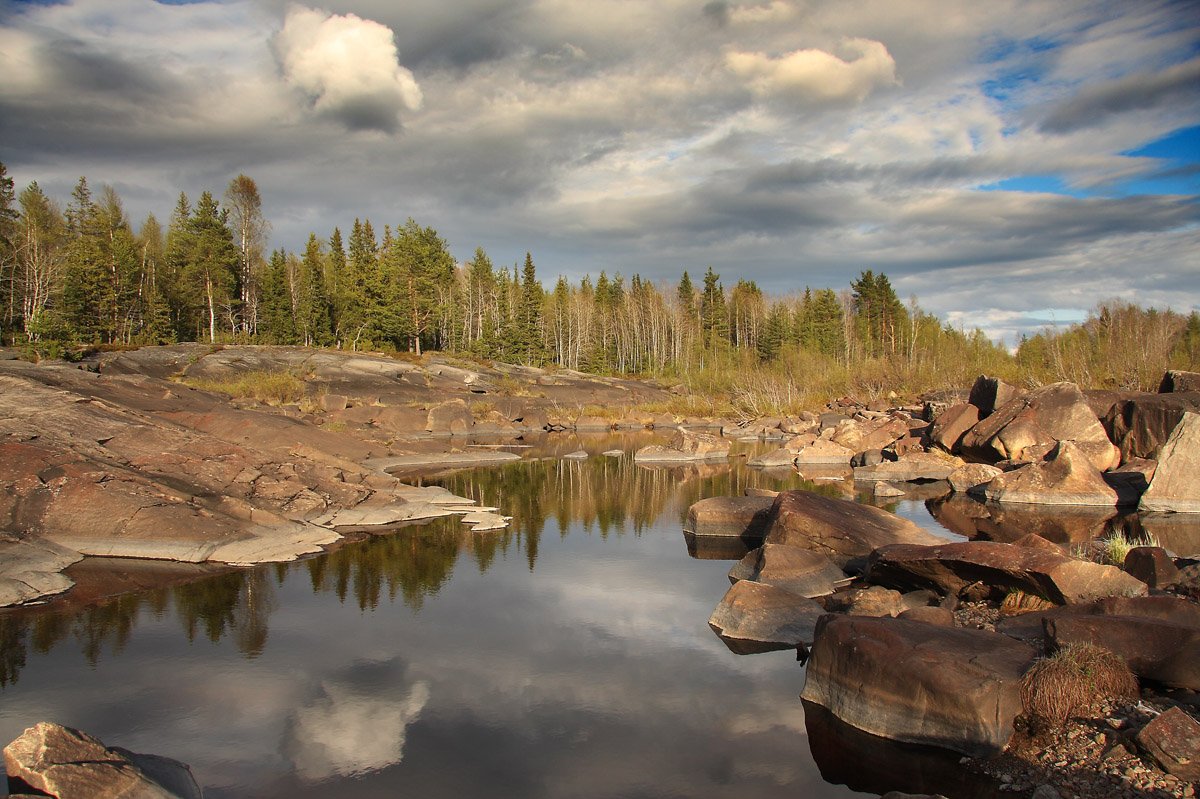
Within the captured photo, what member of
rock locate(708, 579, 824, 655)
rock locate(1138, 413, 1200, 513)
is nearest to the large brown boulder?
rock locate(1138, 413, 1200, 513)

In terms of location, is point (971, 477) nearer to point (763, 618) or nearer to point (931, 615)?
point (763, 618)

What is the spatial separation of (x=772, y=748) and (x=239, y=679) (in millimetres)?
7895

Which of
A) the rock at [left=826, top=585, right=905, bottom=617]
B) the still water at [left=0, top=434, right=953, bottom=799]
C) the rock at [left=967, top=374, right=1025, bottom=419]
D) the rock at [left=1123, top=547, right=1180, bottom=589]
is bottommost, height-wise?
the still water at [left=0, top=434, right=953, bottom=799]

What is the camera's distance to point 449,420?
167 ft

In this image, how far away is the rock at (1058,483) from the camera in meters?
Result: 24.9

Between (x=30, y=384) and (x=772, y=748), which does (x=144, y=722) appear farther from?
(x=30, y=384)

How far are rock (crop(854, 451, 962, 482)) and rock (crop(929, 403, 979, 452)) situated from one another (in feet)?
1.94

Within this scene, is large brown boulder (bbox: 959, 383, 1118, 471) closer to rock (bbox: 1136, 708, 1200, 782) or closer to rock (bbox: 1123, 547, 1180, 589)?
rock (bbox: 1123, 547, 1180, 589)

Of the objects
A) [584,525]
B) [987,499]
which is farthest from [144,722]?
[987,499]

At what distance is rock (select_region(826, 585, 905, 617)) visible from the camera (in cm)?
1259

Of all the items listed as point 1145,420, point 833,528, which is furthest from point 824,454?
point 833,528

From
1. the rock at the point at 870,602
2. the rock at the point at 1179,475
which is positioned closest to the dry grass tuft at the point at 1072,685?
the rock at the point at 870,602

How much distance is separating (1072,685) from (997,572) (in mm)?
4528

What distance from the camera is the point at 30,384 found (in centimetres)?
2256
